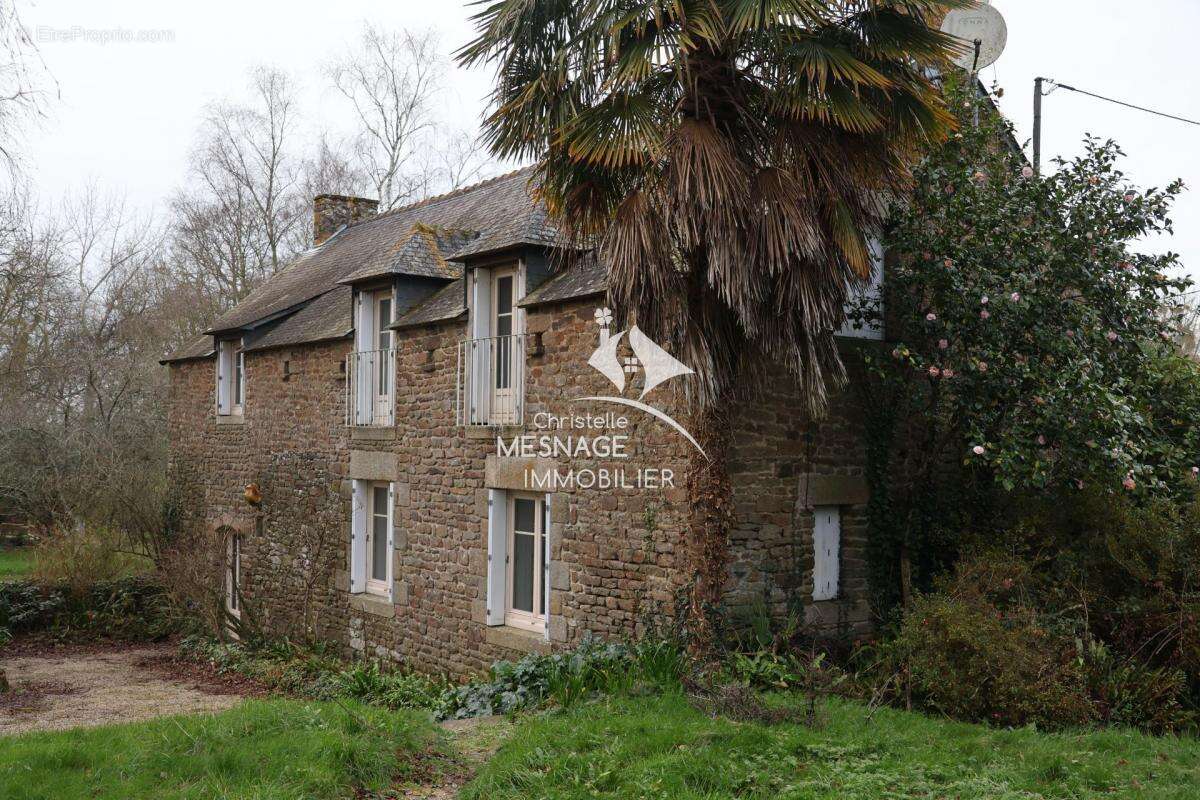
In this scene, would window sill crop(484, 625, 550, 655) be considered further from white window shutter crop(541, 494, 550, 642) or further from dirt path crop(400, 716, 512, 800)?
dirt path crop(400, 716, 512, 800)

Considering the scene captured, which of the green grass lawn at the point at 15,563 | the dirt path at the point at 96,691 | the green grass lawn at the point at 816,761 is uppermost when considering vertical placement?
the green grass lawn at the point at 816,761

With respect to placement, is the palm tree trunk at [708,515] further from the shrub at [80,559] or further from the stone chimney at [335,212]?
the stone chimney at [335,212]

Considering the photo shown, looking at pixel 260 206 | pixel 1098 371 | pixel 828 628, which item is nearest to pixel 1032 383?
pixel 1098 371

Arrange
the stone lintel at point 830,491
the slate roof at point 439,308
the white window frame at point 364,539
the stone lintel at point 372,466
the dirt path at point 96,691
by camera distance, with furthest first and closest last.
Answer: the white window frame at point 364,539
the stone lintel at point 372,466
the slate roof at point 439,308
the dirt path at point 96,691
the stone lintel at point 830,491

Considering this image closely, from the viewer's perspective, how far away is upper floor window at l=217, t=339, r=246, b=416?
53.6 feet

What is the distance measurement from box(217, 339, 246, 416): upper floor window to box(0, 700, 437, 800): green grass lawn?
1007 centimetres

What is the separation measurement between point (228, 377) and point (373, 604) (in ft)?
20.8

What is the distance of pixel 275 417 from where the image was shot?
14.6 meters

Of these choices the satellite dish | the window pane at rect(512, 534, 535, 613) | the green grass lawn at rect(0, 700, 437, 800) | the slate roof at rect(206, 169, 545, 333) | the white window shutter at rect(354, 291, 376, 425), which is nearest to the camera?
the green grass lawn at rect(0, 700, 437, 800)

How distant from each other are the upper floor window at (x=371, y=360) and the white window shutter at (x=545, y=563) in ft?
10.5

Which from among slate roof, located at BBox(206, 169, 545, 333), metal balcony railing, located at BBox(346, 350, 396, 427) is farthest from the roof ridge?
A: metal balcony railing, located at BBox(346, 350, 396, 427)

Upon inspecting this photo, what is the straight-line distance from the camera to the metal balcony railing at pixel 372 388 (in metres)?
12.1

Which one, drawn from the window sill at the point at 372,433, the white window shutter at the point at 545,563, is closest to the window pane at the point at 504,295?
the white window shutter at the point at 545,563

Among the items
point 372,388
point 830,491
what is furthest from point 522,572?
point 372,388
